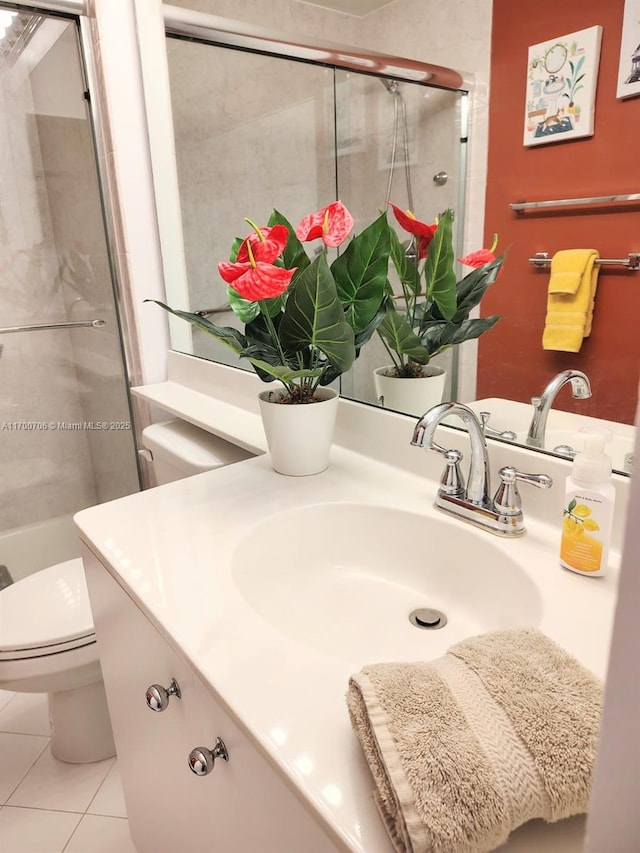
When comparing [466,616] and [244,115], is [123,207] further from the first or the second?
[466,616]

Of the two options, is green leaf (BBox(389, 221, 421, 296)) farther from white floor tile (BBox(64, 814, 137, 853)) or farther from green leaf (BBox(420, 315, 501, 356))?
white floor tile (BBox(64, 814, 137, 853))

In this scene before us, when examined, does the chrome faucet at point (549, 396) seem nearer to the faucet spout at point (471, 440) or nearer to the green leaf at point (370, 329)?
the faucet spout at point (471, 440)

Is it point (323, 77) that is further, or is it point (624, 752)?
point (323, 77)

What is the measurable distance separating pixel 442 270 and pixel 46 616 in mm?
1200

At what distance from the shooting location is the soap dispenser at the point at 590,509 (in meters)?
0.70

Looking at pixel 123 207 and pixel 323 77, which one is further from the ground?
pixel 323 77

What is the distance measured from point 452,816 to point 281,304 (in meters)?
0.76

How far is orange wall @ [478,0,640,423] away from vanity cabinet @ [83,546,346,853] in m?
0.63

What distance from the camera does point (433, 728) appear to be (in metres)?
0.45

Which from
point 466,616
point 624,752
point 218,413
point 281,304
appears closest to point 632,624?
point 624,752

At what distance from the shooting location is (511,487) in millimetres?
842

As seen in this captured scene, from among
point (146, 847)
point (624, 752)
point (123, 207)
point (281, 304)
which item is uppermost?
point (123, 207)

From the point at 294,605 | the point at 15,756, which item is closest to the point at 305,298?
the point at 294,605

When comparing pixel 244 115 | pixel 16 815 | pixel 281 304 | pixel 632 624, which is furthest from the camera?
pixel 244 115
